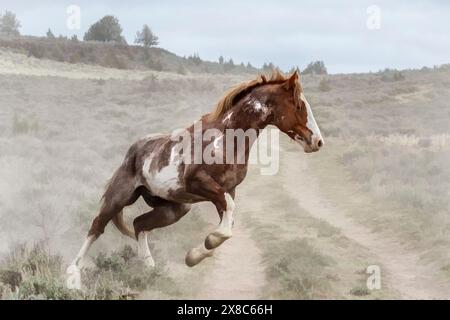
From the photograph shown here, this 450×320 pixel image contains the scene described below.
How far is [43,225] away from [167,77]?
14.8 meters

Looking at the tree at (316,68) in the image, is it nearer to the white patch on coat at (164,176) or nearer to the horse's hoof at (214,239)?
the white patch on coat at (164,176)

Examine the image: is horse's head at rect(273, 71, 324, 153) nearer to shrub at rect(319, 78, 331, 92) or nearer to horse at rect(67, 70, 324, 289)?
horse at rect(67, 70, 324, 289)

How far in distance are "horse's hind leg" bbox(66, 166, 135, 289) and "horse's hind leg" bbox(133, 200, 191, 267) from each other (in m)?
0.35

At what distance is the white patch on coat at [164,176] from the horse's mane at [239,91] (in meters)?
0.74

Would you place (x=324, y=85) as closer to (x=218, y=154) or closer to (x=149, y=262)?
(x=149, y=262)

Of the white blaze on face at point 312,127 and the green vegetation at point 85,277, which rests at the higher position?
the white blaze on face at point 312,127

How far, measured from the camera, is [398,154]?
61.7 ft

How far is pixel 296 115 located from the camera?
358 inches

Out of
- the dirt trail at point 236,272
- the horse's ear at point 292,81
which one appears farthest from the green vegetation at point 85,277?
the horse's ear at point 292,81

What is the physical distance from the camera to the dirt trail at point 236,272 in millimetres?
9805

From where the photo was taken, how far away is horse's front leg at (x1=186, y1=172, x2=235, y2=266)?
29.2 ft

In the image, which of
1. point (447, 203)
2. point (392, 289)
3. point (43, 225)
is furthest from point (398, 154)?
point (43, 225)
